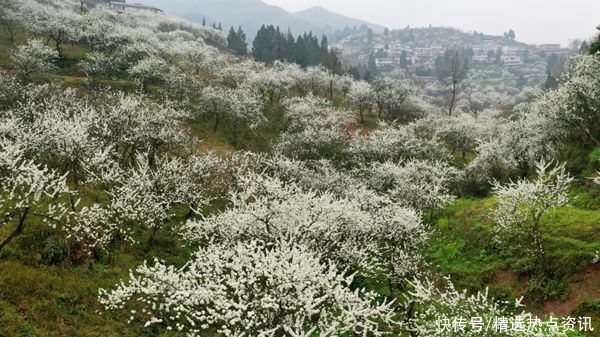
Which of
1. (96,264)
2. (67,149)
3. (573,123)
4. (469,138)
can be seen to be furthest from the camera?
(469,138)

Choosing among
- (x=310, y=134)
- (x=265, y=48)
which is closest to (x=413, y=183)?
(x=310, y=134)

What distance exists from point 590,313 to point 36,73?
7013 cm

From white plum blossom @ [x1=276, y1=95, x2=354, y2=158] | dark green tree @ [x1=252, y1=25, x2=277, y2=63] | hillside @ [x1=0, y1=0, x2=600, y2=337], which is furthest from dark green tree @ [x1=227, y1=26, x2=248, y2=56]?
white plum blossom @ [x1=276, y1=95, x2=354, y2=158]

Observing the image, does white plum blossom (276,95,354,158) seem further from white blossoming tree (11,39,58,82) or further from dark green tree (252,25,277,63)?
dark green tree (252,25,277,63)

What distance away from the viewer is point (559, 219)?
3156 centimetres

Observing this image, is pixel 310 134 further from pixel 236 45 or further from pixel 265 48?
pixel 236 45

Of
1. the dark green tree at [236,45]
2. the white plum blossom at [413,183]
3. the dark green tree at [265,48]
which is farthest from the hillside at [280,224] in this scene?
the dark green tree at [236,45]

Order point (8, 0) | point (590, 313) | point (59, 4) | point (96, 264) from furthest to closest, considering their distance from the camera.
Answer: point (59, 4) → point (8, 0) → point (96, 264) → point (590, 313)

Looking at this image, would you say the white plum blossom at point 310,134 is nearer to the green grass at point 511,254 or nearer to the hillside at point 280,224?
the hillside at point 280,224

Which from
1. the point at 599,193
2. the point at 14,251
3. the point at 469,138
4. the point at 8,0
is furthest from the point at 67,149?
the point at 8,0

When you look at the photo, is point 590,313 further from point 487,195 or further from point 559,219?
point 487,195

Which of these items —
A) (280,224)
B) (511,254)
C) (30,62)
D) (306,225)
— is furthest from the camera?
(30,62)

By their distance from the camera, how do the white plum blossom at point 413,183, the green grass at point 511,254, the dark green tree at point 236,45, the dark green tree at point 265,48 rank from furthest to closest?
the dark green tree at point 236,45
the dark green tree at point 265,48
the white plum blossom at point 413,183
the green grass at point 511,254

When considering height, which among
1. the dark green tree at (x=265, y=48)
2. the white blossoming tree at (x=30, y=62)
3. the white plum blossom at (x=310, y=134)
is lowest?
the white plum blossom at (x=310, y=134)
